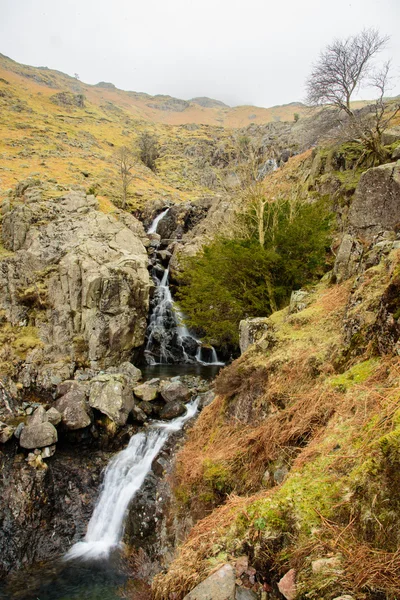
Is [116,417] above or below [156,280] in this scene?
below

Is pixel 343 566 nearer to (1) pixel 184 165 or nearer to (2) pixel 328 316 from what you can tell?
(2) pixel 328 316

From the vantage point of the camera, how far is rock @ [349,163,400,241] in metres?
9.23

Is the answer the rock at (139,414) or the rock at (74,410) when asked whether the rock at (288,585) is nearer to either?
the rock at (74,410)

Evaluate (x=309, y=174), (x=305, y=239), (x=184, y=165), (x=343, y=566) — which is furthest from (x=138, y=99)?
(x=343, y=566)

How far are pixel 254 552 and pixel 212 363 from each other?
16.2m

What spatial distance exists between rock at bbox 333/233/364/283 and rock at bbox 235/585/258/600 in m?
6.88

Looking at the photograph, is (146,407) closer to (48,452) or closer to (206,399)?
(206,399)

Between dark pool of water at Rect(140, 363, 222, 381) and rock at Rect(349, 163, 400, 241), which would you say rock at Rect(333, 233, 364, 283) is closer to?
rock at Rect(349, 163, 400, 241)

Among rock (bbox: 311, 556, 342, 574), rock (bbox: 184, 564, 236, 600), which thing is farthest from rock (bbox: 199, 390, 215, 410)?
rock (bbox: 311, 556, 342, 574)

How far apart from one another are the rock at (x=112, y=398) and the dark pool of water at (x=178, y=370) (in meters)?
4.06

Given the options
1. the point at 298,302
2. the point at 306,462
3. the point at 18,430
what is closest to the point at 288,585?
the point at 306,462

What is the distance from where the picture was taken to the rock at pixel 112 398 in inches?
405

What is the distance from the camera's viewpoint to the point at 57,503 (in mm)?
7961

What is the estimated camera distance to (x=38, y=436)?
8938mm
